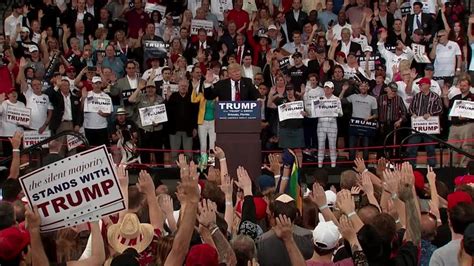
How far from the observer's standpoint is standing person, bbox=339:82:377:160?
2102 centimetres

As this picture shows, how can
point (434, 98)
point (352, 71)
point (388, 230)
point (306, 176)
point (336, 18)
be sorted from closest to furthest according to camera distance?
point (388, 230), point (306, 176), point (434, 98), point (352, 71), point (336, 18)

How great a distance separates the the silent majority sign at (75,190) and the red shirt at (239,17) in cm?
1669

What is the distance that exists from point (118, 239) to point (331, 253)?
1546mm

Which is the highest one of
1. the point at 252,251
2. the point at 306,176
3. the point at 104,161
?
the point at 104,161

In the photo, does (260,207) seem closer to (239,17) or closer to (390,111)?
(390,111)

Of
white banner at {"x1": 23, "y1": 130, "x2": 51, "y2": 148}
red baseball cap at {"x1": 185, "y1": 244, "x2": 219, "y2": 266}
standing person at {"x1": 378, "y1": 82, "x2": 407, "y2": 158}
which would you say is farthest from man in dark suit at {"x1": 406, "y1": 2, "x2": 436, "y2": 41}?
red baseball cap at {"x1": 185, "y1": 244, "x2": 219, "y2": 266}

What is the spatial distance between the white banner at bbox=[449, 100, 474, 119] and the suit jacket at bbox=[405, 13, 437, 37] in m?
4.50

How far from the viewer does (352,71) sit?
22203 mm

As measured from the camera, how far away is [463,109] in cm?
2012

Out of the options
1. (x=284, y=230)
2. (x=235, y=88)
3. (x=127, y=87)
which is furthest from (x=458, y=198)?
(x=127, y=87)

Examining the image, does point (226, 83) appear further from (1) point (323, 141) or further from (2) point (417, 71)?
(2) point (417, 71)

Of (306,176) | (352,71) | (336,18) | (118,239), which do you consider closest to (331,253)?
(118,239)

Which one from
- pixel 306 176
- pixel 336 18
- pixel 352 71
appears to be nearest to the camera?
pixel 306 176

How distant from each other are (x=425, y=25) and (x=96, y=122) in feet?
26.4
